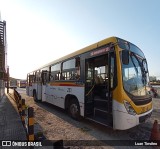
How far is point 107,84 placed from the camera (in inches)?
248

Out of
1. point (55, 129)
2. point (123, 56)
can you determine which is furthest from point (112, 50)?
point (55, 129)

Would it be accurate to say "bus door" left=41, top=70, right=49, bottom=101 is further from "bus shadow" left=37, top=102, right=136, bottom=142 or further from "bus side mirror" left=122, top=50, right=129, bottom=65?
"bus side mirror" left=122, top=50, right=129, bottom=65

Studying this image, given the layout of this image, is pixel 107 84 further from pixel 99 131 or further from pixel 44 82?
pixel 44 82

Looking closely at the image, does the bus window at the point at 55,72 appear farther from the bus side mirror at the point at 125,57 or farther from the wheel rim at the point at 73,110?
the bus side mirror at the point at 125,57

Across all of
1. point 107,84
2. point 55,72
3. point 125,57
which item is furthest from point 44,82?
point 125,57

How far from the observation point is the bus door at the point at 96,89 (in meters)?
6.39

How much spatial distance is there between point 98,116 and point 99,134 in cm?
77

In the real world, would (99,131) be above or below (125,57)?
below

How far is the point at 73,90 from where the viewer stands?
7.80 meters

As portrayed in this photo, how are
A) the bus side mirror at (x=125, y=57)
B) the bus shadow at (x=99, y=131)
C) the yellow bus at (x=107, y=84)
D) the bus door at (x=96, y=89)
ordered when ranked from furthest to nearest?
1. the bus door at (x=96, y=89)
2. the bus shadow at (x=99, y=131)
3. the bus side mirror at (x=125, y=57)
4. the yellow bus at (x=107, y=84)

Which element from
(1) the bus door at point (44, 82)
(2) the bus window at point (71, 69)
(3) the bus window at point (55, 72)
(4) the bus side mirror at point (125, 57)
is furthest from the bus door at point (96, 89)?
(1) the bus door at point (44, 82)

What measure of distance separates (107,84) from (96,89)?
1.40 metres

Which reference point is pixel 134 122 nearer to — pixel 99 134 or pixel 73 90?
pixel 99 134

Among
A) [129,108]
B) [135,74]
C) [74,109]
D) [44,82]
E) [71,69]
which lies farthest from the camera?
[44,82]
